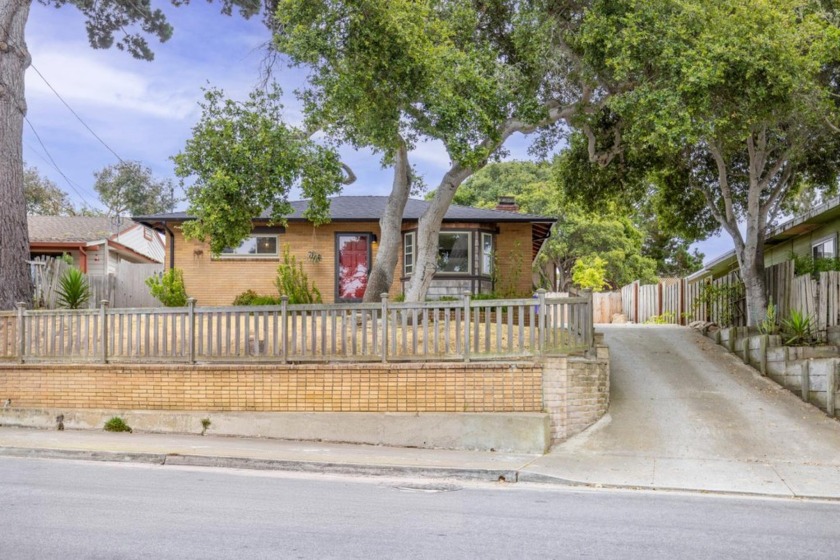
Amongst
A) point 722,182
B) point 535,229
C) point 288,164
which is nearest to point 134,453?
point 288,164

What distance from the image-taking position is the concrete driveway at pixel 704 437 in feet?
30.1

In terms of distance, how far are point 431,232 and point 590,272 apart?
81.9 feet

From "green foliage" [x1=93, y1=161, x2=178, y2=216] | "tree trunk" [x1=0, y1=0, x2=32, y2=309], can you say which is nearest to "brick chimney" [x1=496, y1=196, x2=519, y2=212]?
"tree trunk" [x1=0, y1=0, x2=32, y2=309]

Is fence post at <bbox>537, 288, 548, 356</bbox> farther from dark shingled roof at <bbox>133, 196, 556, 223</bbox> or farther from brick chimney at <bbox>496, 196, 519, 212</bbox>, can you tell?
brick chimney at <bbox>496, 196, 519, 212</bbox>

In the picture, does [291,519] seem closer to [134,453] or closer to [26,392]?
[134,453]

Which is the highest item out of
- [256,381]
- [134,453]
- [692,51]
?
[692,51]

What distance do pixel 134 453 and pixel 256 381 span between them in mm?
2194

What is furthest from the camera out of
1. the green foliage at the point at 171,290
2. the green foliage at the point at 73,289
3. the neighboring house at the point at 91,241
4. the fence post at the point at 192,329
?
the neighboring house at the point at 91,241

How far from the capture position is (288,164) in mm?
13344

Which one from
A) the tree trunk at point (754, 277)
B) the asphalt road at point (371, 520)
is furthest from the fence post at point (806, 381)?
the asphalt road at point (371, 520)

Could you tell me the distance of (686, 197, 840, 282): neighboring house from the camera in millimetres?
17800

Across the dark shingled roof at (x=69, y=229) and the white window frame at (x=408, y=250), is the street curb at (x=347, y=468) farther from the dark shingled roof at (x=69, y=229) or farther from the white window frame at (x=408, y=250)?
the dark shingled roof at (x=69, y=229)

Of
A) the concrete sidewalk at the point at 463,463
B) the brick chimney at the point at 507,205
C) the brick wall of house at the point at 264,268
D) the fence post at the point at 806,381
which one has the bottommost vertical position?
the concrete sidewalk at the point at 463,463

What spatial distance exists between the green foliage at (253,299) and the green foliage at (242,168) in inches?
287
